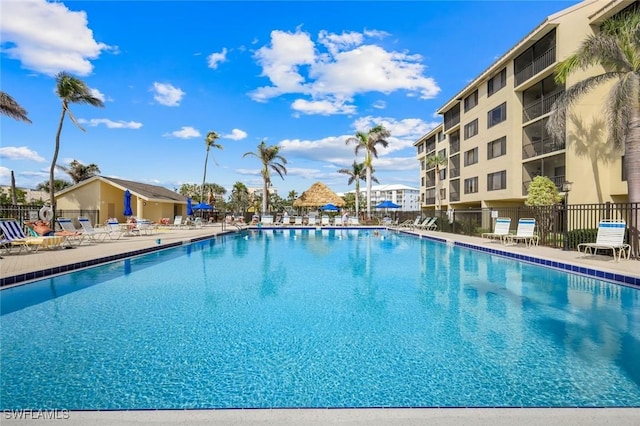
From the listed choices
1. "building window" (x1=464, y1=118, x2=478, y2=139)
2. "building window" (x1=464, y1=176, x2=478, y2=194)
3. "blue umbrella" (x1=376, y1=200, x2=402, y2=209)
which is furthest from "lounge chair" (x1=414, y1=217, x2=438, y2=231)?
"building window" (x1=464, y1=118, x2=478, y2=139)

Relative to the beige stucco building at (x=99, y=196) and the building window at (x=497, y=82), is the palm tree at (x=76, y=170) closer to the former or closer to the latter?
the beige stucco building at (x=99, y=196)

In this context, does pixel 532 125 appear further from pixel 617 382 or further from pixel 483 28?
pixel 617 382

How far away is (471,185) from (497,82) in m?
7.89

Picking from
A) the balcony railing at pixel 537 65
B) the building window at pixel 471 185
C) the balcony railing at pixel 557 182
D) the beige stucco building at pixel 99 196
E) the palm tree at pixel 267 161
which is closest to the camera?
the balcony railing at pixel 537 65

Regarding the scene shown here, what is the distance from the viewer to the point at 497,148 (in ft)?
80.0

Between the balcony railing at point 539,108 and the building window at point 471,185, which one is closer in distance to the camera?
the balcony railing at point 539,108

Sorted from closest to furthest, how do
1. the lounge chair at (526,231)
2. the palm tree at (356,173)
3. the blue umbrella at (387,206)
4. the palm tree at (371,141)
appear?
the lounge chair at (526,231)
the blue umbrella at (387,206)
the palm tree at (371,141)
the palm tree at (356,173)

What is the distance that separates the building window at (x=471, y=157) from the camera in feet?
91.0

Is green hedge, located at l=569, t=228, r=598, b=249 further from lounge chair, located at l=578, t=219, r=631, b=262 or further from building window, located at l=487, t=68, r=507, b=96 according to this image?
building window, located at l=487, t=68, r=507, b=96

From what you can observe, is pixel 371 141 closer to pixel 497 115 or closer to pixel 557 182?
pixel 497 115

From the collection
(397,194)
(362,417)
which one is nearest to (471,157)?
(362,417)
